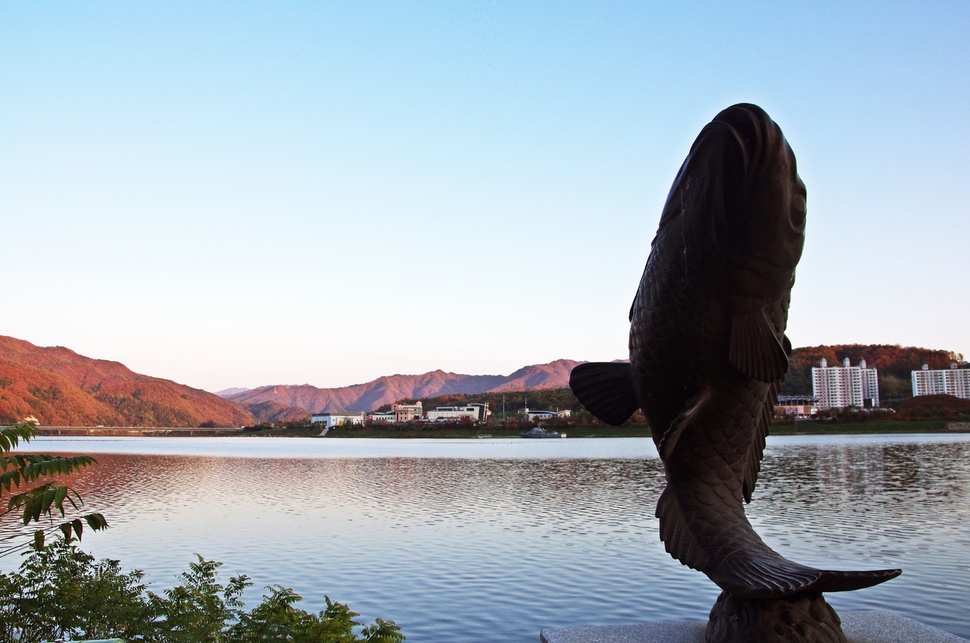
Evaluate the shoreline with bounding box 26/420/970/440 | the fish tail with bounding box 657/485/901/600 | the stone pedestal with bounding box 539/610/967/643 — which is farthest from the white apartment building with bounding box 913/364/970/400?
the fish tail with bounding box 657/485/901/600

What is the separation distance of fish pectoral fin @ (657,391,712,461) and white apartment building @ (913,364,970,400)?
191405mm

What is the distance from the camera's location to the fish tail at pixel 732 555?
4.34m

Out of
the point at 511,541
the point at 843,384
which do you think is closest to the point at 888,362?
the point at 843,384

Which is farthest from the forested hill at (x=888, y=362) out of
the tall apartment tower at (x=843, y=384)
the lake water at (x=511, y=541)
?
the lake water at (x=511, y=541)

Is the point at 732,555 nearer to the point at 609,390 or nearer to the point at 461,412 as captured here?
the point at 609,390

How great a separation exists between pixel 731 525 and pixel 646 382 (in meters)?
1.05

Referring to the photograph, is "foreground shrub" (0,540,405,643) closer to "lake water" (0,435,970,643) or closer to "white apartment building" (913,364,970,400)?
"lake water" (0,435,970,643)

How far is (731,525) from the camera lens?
5.06m

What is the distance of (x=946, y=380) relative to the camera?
181375 millimetres

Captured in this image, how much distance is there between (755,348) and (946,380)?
205 metres

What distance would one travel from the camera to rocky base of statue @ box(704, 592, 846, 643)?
184 inches

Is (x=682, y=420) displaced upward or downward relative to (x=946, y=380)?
downward

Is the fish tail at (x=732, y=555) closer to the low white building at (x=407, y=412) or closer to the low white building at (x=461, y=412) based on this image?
the low white building at (x=461, y=412)

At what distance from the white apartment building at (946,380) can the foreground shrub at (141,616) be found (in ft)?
629
